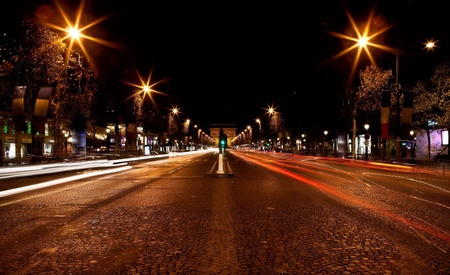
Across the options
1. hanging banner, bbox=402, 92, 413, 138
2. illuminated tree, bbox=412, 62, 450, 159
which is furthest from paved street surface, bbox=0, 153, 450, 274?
illuminated tree, bbox=412, 62, 450, 159

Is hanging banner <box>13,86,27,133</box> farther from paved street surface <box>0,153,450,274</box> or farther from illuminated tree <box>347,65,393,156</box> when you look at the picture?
illuminated tree <box>347,65,393,156</box>

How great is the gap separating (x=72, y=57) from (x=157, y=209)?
27.4 metres

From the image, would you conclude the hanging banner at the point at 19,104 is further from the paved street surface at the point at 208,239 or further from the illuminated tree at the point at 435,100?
the illuminated tree at the point at 435,100

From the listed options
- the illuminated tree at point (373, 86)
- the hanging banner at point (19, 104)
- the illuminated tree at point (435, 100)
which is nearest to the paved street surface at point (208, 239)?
the hanging banner at point (19, 104)

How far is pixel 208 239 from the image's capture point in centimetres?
677

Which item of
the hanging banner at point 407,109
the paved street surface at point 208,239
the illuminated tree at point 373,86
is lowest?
the paved street surface at point 208,239

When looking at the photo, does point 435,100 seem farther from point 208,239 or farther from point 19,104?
point 208,239

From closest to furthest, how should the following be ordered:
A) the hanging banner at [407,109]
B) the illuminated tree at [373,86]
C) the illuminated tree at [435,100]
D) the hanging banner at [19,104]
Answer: the hanging banner at [19,104] → the hanging banner at [407,109] → the illuminated tree at [435,100] → the illuminated tree at [373,86]

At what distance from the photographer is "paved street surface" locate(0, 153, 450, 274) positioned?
17.3 feet

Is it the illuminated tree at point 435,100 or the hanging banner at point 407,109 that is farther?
the illuminated tree at point 435,100

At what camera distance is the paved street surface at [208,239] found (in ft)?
17.3

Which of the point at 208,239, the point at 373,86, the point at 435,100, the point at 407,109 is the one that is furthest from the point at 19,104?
the point at 435,100

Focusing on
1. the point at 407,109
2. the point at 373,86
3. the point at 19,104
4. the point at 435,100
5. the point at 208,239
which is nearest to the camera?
the point at 208,239

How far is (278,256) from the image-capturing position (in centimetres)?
573
